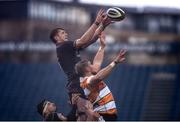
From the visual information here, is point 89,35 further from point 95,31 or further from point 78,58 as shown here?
point 78,58

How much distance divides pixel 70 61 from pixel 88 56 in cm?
41

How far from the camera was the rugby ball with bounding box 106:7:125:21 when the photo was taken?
5.58m

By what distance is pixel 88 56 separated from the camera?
5.90 m

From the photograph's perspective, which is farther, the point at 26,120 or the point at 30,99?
the point at 26,120

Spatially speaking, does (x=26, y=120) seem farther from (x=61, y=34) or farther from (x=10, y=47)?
(x=61, y=34)

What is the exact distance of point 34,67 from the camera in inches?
348

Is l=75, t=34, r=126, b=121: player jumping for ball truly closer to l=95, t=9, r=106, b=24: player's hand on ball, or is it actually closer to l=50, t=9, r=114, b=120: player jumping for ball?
l=50, t=9, r=114, b=120: player jumping for ball

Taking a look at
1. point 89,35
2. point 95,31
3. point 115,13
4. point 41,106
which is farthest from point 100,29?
point 41,106

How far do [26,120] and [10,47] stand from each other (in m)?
1.59

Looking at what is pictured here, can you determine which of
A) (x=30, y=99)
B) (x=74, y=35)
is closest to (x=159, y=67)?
(x=30, y=99)

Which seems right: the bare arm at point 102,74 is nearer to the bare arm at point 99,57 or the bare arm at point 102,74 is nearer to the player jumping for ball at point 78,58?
the bare arm at point 99,57

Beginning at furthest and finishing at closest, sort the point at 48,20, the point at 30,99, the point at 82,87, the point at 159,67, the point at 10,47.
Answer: the point at 159,67 < the point at 10,47 < the point at 48,20 < the point at 30,99 < the point at 82,87

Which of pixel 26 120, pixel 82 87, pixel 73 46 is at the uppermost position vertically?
pixel 73 46

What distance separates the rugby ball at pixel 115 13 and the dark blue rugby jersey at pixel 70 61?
666 mm
